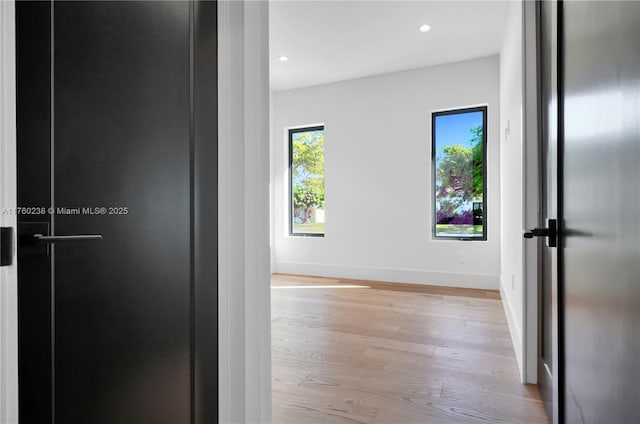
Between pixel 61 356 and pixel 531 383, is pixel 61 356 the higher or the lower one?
the higher one

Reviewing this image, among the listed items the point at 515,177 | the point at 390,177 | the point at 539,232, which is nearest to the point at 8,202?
the point at 539,232

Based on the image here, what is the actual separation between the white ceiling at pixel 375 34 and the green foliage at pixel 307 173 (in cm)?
98

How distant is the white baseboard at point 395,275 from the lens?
411cm

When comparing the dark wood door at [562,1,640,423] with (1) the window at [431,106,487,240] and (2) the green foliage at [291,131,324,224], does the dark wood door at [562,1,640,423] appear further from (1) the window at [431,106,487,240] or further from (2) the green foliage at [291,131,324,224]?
(2) the green foliage at [291,131,324,224]

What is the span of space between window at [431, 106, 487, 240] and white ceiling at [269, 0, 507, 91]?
2.40 ft

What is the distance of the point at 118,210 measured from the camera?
92 centimetres

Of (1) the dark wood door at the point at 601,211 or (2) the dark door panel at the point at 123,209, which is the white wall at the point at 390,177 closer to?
(1) the dark wood door at the point at 601,211

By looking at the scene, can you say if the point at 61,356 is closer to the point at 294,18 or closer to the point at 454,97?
the point at 294,18

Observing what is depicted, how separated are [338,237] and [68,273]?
13.6 feet

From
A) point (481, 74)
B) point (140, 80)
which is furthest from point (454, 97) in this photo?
point (140, 80)

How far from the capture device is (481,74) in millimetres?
4094

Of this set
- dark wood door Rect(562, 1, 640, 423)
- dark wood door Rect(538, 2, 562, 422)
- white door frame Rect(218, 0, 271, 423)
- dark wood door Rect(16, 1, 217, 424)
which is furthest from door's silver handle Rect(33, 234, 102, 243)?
dark wood door Rect(538, 2, 562, 422)

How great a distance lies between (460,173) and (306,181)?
2.18m

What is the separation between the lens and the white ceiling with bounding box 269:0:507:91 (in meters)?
3.10
